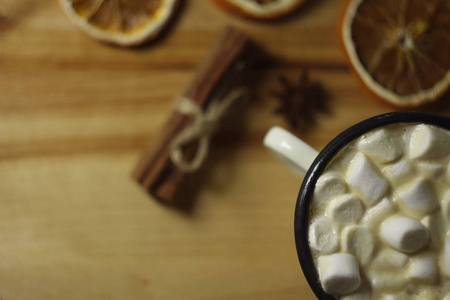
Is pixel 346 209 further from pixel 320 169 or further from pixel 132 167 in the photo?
pixel 132 167

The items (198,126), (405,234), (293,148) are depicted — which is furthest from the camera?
(198,126)

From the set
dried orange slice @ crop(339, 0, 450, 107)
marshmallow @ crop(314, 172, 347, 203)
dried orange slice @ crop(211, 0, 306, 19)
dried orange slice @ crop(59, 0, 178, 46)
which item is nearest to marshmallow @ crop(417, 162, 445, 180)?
marshmallow @ crop(314, 172, 347, 203)

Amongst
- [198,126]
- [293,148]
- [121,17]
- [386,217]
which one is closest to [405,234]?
[386,217]

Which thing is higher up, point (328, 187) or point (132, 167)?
point (328, 187)

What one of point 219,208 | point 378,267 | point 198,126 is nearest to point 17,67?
point 198,126

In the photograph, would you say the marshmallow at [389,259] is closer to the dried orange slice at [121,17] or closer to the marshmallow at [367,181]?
the marshmallow at [367,181]

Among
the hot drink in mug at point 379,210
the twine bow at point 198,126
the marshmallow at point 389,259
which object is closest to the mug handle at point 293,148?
the hot drink in mug at point 379,210

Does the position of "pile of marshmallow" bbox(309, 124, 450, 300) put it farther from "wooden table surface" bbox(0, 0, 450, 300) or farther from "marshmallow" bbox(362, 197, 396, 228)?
"wooden table surface" bbox(0, 0, 450, 300)
